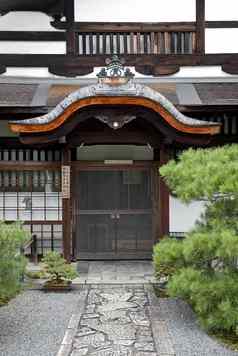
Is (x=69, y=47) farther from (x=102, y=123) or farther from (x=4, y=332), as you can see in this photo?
(x=4, y=332)

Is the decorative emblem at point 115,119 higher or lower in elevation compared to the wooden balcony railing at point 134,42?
lower

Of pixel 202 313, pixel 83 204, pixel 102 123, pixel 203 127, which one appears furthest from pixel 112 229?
pixel 202 313

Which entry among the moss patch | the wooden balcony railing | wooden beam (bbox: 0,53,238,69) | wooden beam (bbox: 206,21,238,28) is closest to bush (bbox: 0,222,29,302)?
the moss patch

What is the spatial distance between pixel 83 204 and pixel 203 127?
3.35 m

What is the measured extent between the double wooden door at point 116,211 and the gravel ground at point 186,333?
297 cm

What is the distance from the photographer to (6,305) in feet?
28.4

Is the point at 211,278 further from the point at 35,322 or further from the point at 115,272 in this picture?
the point at 115,272

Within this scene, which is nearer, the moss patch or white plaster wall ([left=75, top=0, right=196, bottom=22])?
the moss patch

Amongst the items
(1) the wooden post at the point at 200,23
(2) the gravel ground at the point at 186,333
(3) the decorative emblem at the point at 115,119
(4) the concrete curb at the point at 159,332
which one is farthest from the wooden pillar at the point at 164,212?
(1) the wooden post at the point at 200,23

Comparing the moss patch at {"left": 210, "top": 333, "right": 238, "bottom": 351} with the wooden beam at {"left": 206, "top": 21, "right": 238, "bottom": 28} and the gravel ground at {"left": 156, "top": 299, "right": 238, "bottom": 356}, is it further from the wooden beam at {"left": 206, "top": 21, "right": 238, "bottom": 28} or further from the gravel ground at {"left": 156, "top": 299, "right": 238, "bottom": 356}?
Answer: the wooden beam at {"left": 206, "top": 21, "right": 238, "bottom": 28}

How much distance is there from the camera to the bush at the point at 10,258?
693cm

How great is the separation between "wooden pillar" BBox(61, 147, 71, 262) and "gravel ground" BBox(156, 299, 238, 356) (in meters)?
2.71

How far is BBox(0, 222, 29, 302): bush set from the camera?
693cm

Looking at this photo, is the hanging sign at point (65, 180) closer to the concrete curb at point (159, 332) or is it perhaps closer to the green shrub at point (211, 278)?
the concrete curb at point (159, 332)
